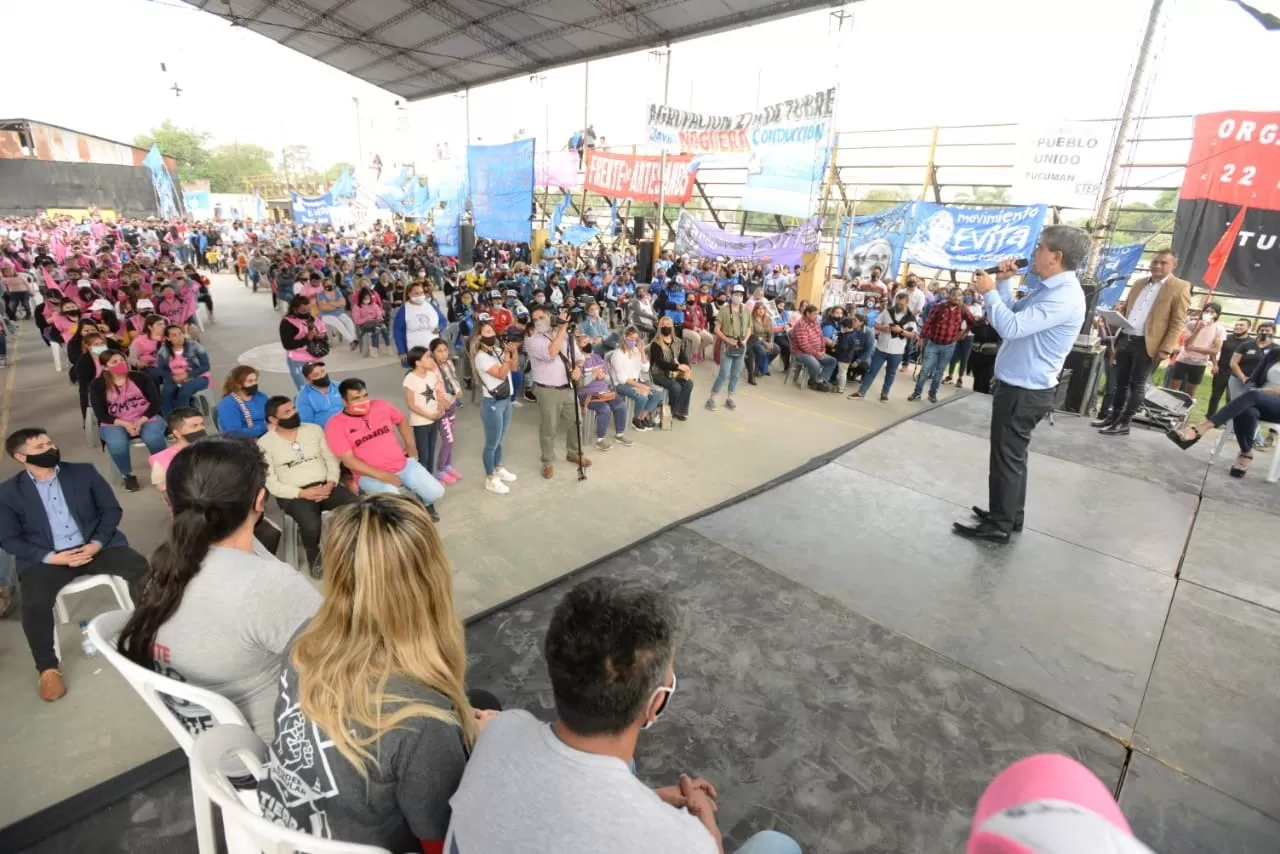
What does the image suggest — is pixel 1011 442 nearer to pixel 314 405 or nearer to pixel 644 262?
pixel 314 405

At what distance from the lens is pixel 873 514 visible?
4.39 m

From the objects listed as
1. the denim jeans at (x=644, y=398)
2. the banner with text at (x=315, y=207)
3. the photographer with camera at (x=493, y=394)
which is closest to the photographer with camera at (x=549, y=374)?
the photographer with camera at (x=493, y=394)

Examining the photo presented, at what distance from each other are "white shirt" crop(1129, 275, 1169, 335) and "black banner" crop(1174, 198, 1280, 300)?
374 cm

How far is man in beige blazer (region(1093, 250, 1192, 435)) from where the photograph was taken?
5.57 m

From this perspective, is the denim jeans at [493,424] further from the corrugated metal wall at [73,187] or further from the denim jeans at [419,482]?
the corrugated metal wall at [73,187]

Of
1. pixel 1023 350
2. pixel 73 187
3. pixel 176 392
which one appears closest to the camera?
pixel 1023 350

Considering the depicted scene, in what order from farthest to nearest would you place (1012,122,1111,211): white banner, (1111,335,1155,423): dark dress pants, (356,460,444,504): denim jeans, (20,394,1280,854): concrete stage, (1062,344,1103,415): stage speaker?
(1012,122,1111,211): white banner
(1062,344,1103,415): stage speaker
(1111,335,1155,423): dark dress pants
(356,460,444,504): denim jeans
(20,394,1280,854): concrete stage

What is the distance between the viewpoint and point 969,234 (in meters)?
11.6

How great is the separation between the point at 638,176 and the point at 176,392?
1315 cm

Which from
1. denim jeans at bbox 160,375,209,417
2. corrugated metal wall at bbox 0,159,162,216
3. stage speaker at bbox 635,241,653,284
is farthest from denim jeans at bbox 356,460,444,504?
corrugated metal wall at bbox 0,159,162,216

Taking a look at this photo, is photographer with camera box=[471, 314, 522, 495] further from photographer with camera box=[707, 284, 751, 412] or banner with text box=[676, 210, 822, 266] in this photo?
banner with text box=[676, 210, 822, 266]

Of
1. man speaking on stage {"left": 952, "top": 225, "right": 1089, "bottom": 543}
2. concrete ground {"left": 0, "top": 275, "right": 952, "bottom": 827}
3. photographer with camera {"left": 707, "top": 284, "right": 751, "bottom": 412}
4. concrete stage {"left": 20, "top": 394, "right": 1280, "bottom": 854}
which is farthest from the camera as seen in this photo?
photographer with camera {"left": 707, "top": 284, "right": 751, "bottom": 412}

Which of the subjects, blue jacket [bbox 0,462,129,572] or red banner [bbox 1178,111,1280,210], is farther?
red banner [bbox 1178,111,1280,210]

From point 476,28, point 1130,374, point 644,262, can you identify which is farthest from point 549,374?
point 476,28
